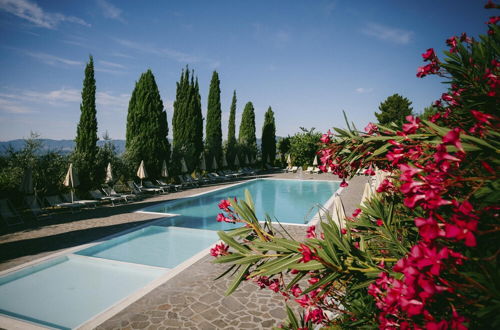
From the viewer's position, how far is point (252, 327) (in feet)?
15.3

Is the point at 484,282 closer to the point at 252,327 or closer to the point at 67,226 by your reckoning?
the point at 252,327

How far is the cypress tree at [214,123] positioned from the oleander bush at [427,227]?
2886 cm

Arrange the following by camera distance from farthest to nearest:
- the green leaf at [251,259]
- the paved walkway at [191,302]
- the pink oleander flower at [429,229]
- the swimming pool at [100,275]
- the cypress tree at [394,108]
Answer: the cypress tree at [394,108]
the swimming pool at [100,275]
the paved walkway at [191,302]
the green leaf at [251,259]
the pink oleander flower at [429,229]

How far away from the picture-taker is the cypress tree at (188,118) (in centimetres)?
2725

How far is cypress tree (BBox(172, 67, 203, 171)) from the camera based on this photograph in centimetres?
2725

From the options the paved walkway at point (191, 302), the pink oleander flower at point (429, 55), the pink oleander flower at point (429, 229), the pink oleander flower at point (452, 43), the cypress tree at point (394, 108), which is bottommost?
the paved walkway at point (191, 302)

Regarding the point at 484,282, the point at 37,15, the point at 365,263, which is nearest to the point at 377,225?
the point at 365,263

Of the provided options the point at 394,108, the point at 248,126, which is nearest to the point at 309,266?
the point at 248,126

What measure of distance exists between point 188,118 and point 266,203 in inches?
546

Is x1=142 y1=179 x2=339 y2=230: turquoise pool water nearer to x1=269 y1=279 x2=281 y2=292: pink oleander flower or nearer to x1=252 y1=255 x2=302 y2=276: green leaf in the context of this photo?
x1=269 y1=279 x2=281 y2=292: pink oleander flower

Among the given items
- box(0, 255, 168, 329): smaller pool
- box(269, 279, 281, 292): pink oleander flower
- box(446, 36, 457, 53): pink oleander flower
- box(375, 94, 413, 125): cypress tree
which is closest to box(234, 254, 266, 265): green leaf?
box(269, 279, 281, 292): pink oleander flower

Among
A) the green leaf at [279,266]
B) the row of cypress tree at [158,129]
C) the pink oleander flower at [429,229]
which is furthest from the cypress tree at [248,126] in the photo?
the pink oleander flower at [429,229]

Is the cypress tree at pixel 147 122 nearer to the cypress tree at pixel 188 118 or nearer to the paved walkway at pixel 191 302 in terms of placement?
the cypress tree at pixel 188 118

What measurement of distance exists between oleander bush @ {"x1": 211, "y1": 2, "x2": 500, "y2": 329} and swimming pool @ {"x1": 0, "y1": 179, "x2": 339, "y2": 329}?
3770mm
